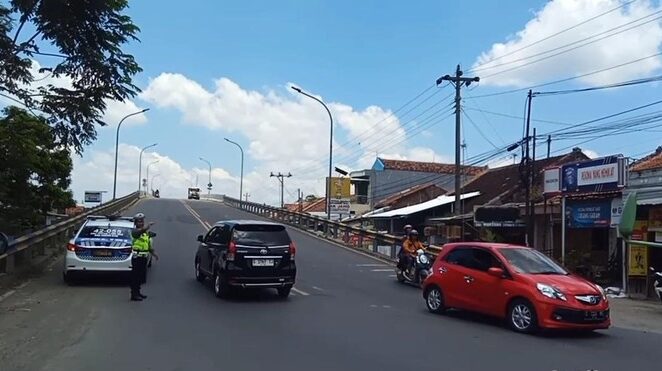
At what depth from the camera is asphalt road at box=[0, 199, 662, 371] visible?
8.82 meters

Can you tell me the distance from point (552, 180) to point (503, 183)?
16832 millimetres

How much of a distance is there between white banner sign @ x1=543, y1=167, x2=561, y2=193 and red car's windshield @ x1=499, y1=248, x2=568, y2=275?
32.4 ft

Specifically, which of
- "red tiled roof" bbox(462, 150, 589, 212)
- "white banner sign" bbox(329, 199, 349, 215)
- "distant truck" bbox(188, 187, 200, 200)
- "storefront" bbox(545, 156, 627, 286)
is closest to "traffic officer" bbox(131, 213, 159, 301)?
"storefront" bbox(545, 156, 627, 286)

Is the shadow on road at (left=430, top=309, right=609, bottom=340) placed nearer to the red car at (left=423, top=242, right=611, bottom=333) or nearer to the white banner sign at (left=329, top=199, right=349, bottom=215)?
the red car at (left=423, top=242, right=611, bottom=333)

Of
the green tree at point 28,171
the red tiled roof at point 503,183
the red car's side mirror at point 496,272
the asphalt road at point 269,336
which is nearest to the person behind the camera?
the asphalt road at point 269,336

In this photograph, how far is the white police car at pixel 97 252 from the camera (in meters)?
16.5

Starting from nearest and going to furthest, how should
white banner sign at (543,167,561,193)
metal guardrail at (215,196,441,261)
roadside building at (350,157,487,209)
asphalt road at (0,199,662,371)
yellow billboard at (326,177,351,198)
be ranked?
asphalt road at (0,199,662,371), white banner sign at (543,167,561,193), metal guardrail at (215,196,441,261), roadside building at (350,157,487,209), yellow billboard at (326,177,351,198)

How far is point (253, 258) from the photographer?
14914 millimetres

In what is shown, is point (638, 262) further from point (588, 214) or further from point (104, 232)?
point (104, 232)

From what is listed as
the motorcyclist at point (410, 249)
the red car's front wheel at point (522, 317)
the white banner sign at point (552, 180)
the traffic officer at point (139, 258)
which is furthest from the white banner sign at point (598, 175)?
the traffic officer at point (139, 258)

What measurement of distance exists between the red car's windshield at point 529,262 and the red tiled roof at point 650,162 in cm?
804

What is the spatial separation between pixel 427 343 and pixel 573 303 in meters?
2.94

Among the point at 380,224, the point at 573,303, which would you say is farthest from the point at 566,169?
the point at 380,224

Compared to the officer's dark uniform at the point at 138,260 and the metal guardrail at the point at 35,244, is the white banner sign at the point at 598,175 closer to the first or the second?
the officer's dark uniform at the point at 138,260
